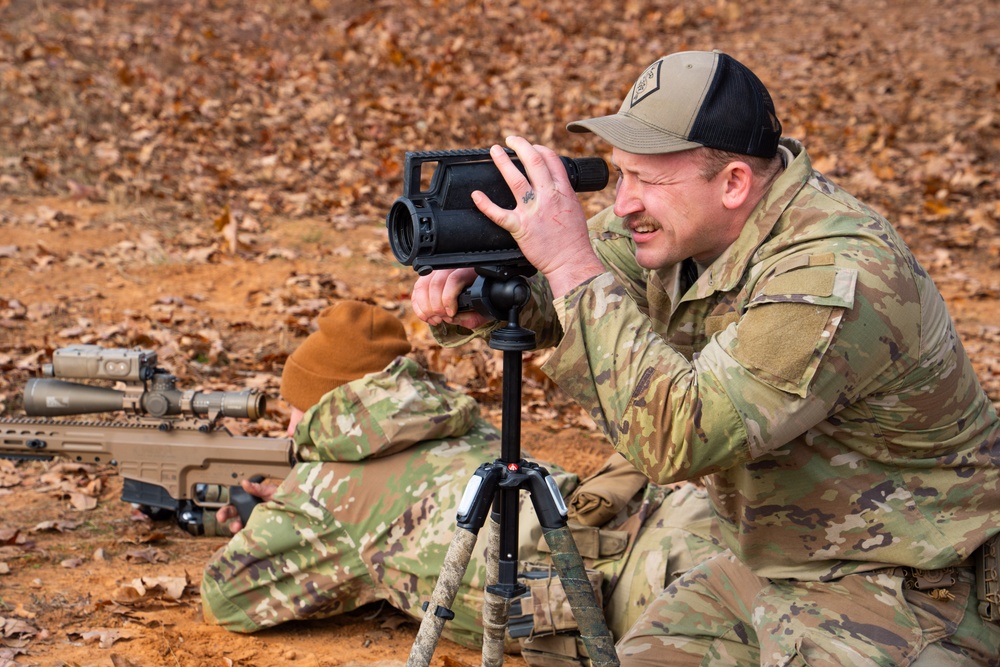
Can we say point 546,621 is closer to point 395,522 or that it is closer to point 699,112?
point 395,522

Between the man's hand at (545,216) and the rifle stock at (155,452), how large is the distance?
2.46m

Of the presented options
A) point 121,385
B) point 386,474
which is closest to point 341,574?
point 386,474

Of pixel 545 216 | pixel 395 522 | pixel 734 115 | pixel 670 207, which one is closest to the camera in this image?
pixel 545 216

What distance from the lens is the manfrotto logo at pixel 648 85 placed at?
2764mm

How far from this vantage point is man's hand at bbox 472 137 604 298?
8.44 ft

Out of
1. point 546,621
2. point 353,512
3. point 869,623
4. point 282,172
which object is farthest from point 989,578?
A: point 282,172

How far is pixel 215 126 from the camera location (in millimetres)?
11414

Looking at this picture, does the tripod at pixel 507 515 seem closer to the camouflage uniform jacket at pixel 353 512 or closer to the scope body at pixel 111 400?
the camouflage uniform jacket at pixel 353 512

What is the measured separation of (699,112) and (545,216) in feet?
1.58

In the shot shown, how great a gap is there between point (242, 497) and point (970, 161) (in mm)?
8842

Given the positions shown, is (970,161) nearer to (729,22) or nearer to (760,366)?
(729,22)

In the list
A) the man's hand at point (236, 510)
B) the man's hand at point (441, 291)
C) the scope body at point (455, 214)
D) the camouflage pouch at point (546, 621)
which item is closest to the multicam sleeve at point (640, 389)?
the scope body at point (455, 214)

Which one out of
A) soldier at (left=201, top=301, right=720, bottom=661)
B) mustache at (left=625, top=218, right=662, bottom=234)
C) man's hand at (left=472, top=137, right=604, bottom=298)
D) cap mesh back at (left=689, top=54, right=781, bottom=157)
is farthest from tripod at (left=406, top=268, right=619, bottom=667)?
soldier at (left=201, top=301, right=720, bottom=661)

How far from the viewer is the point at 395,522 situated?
3.85m
